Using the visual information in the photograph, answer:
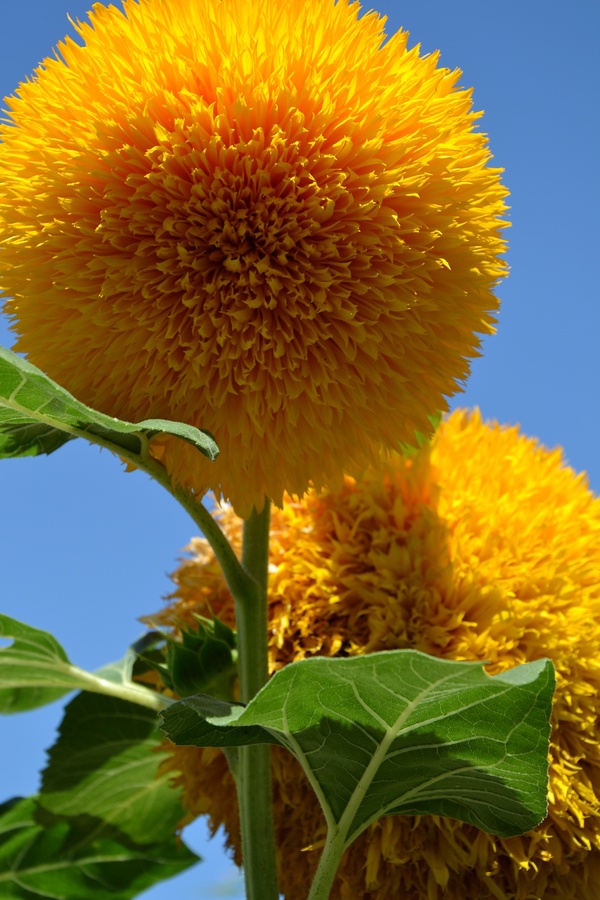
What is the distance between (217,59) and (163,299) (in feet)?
0.52

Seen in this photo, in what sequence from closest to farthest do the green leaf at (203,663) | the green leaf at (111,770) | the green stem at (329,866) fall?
the green stem at (329,866) → the green leaf at (203,663) → the green leaf at (111,770)


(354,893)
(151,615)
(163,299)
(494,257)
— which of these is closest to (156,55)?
(163,299)

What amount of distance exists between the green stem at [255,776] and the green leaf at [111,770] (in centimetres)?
31

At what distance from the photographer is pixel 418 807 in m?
0.71

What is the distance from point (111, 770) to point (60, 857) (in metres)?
0.11

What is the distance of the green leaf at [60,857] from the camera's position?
3.49 ft

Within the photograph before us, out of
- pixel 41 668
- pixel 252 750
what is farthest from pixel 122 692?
pixel 252 750

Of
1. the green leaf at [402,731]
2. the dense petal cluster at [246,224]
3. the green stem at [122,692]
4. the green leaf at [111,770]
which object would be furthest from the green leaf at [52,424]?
the green leaf at [111,770]

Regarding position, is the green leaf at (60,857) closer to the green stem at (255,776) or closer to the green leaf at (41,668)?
the green leaf at (41,668)

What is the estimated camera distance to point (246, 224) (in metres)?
0.63

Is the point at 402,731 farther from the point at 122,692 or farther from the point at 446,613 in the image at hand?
the point at 122,692

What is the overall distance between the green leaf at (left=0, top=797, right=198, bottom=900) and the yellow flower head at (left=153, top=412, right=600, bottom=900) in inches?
10.3

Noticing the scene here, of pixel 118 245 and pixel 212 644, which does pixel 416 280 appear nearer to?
pixel 118 245

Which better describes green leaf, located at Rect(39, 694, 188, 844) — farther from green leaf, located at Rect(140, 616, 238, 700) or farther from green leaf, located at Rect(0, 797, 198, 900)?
green leaf, located at Rect(140, 616, 238, 700)
